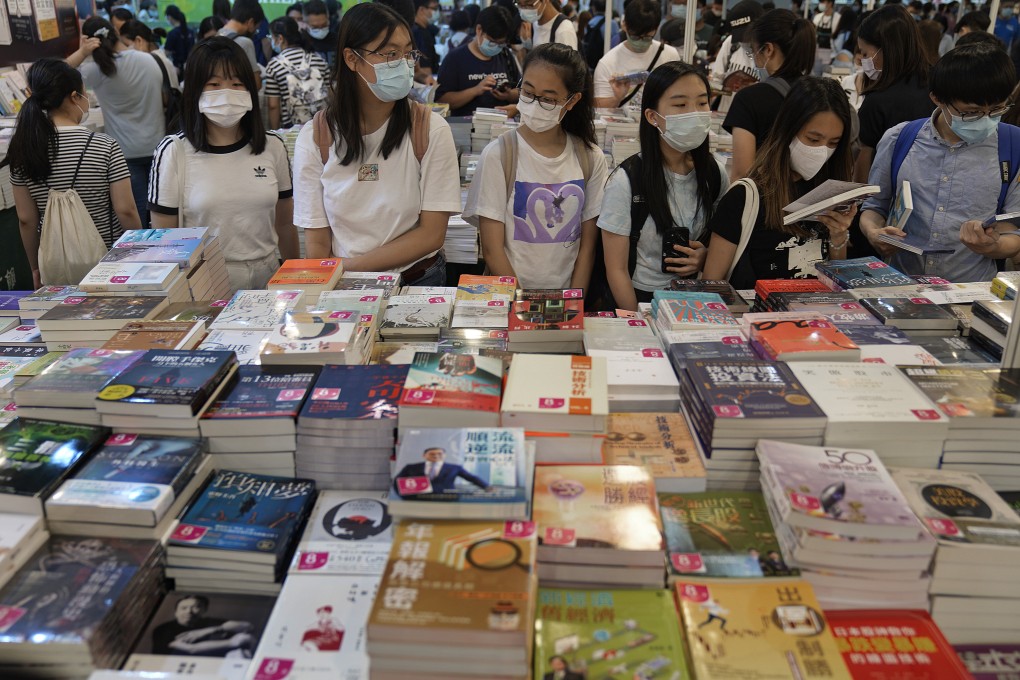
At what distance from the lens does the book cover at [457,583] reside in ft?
3.82

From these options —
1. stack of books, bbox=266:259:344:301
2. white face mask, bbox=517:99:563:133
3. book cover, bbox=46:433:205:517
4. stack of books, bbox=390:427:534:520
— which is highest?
white face mask, bbox=517:99:563:133

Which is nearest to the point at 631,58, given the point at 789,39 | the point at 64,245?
the point at 789,39

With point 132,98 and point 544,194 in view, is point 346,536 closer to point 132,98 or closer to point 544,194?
point 544,194

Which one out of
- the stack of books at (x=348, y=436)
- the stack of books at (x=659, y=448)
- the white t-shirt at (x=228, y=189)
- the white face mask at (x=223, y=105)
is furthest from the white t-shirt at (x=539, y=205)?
the stack of books at (x=348, y=436)

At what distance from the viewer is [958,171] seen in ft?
9.65

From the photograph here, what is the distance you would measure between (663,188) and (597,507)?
165 centimetres

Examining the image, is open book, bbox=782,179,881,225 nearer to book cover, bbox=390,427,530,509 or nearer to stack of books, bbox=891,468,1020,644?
stack of books, bbox=891,468,1020,644

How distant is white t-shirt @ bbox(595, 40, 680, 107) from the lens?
5555 mm

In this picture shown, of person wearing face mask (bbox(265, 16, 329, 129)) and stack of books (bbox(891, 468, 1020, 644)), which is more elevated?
person wearing face mask (bbox(265, 16, 329, 129))

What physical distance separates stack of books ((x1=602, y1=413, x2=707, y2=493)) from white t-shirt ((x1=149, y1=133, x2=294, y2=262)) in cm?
195

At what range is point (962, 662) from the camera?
1366 mm

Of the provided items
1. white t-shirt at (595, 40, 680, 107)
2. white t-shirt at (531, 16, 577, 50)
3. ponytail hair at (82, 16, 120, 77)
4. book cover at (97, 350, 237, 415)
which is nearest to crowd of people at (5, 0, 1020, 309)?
book cover at (97, 350, 237, 415)

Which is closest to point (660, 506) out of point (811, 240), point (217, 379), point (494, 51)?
point (217, 379)

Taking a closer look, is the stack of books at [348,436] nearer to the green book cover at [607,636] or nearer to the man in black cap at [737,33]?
the green book cover at [607,636]
